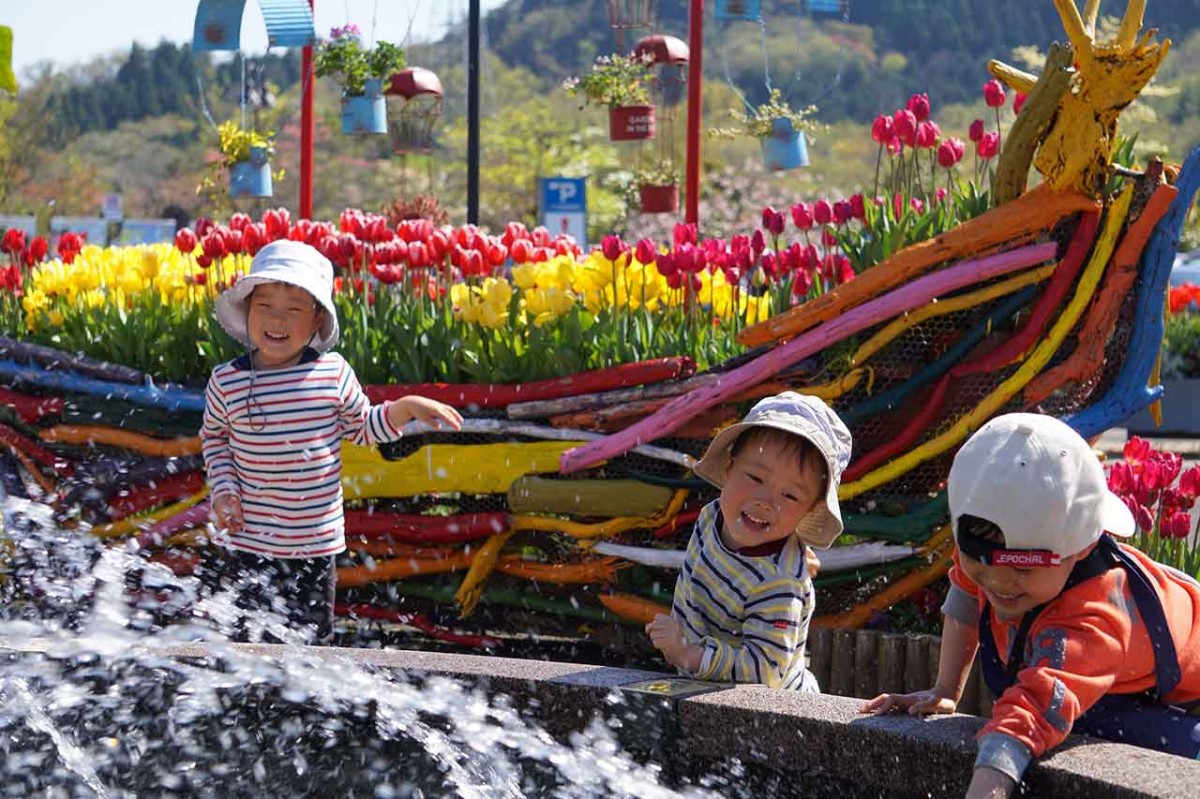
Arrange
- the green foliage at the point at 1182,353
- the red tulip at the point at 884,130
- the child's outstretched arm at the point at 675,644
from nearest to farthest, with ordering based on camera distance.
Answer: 1. the child's outstretched arm at the point at 675,644
2. the red tulip at the point at 884,130
3. the green foliage at the point at 1182,353

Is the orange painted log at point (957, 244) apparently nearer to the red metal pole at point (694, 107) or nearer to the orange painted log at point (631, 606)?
the orange painted log at point (631, 606)

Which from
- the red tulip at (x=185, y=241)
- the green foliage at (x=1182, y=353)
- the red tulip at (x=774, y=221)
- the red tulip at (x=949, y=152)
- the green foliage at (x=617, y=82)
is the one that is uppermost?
the green foliage at (x=617, y=82)

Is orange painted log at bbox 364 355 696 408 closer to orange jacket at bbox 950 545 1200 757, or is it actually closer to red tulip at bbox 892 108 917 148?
red tulip at bbox 892 108 917 148

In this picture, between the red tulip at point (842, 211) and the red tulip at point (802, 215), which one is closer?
the red tulip at point (842, 211)

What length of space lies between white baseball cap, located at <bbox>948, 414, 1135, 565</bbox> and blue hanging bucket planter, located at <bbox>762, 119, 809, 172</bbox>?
9.34 metres

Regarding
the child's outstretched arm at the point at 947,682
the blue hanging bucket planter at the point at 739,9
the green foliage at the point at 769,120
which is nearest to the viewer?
the child's outstretched arm at the point at 947,682

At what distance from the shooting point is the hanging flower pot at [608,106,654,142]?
1285 cm

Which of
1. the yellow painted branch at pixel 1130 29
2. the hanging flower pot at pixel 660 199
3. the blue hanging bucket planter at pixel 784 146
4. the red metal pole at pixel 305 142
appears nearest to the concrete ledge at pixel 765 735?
the yellow painted branch at pixel 1130 29

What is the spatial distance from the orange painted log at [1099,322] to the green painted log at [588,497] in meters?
1.02

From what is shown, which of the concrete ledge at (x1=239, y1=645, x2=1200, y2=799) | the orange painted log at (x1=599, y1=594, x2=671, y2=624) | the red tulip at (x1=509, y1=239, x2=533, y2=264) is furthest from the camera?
the red tulip at (x1=509, y1=239, x2=533, y2=264)

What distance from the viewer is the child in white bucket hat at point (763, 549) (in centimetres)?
289

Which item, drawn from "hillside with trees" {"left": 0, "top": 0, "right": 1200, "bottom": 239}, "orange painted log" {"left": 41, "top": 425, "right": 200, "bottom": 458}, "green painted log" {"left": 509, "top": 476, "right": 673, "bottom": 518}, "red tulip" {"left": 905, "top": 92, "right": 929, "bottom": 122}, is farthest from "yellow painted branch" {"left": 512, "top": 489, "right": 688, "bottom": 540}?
"hillside with trees" {"left": 0, "top": 0, "right": 1200, "bottom": 239}

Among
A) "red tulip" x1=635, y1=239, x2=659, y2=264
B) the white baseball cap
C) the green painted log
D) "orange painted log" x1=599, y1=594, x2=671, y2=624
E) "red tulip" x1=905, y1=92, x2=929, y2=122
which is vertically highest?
"red tulip" x1=905, y1=92, x2=929, y2=122

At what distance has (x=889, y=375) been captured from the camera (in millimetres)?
4316
